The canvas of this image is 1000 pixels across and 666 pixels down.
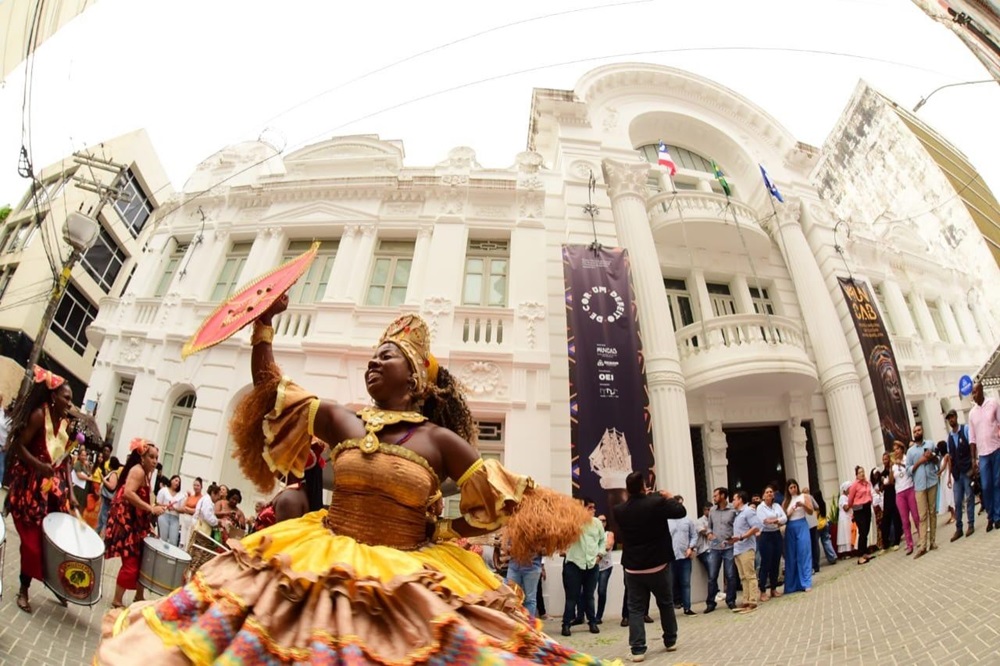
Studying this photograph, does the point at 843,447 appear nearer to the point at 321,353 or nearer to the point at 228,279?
the point at 321,353

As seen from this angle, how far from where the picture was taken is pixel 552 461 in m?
8.55

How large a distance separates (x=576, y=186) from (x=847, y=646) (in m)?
9.56

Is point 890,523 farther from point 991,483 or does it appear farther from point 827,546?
point 991,483

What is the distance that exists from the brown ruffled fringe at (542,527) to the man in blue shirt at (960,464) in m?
6.43

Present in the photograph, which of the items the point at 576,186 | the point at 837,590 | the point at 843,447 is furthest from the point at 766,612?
the point at 576,186

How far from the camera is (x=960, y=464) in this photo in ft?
20.0

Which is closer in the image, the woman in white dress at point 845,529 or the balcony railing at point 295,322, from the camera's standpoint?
the woman in white dress at point 845,529

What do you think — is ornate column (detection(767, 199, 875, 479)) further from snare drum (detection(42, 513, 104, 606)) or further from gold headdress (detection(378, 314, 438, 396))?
snare drum (detection(42, 513, 104, 606))

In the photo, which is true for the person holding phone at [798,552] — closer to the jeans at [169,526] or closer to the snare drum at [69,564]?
the snare drum at [69,564]

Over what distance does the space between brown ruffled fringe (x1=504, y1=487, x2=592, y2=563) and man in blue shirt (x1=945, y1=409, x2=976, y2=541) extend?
21.1 feet

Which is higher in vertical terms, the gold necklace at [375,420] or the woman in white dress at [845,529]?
the gold necklace at [375,420]

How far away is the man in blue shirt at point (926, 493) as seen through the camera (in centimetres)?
570

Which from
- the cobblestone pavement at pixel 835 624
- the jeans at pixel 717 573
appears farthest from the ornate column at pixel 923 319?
the jeans at pixel 717 573

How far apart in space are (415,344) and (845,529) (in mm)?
8707
